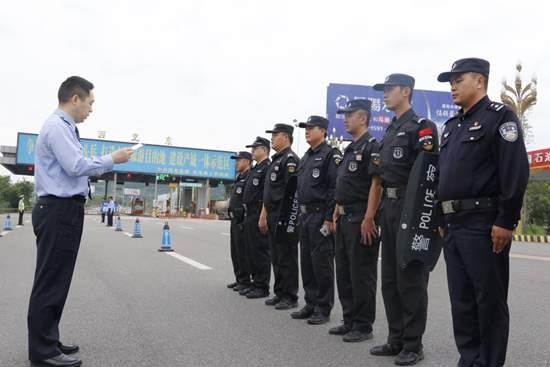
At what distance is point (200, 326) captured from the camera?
486 cm

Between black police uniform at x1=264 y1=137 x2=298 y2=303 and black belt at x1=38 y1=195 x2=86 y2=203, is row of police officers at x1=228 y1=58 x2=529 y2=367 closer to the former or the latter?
black police uniform at x1=264 y1=137 x2=298 y2=303

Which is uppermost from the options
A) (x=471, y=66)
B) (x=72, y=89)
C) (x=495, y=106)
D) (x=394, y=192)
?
(x=471, y=66)

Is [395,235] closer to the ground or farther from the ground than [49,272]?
farther from the ground

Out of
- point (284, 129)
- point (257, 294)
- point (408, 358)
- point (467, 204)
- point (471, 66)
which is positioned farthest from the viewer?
point (257, 294)

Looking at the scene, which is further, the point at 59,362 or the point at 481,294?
the point at 59,362

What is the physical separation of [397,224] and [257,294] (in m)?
3.00

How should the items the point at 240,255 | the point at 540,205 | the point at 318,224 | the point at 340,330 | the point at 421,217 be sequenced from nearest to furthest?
1. the point at 421,217
2. the point at 340,330
3. the point at 318,224
4. the point at 240,255
5. the point at 540,205

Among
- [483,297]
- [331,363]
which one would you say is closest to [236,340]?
[331,363]

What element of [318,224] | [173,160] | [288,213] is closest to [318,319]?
[318,224]

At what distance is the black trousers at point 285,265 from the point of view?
5961mm

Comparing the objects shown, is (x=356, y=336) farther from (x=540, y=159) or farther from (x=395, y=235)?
(x=540, y=159)

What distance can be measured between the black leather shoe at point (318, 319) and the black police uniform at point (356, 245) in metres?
0.42

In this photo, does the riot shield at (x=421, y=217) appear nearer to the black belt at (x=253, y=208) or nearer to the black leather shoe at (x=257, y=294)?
the black leather shoe at (x=257, y=294)

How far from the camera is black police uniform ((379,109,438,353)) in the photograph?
12.8 ft
